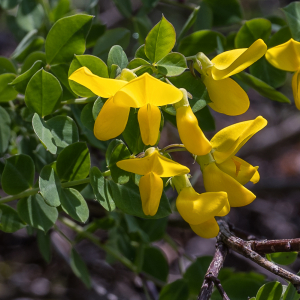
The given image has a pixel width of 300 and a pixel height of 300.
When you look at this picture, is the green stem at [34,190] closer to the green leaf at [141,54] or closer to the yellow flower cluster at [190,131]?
the yellow flower cluster at [190,131]

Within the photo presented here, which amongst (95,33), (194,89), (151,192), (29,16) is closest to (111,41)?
(95,33)

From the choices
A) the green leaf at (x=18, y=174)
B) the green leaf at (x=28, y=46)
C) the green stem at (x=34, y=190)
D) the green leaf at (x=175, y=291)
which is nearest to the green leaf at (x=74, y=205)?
the green stem at (x=34, y=190)

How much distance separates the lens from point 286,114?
105 inches

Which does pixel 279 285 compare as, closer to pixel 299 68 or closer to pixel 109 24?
pixel 299 68

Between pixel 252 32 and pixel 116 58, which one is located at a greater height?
pixel 116 58

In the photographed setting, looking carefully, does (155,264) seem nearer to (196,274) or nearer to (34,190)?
(196,274)

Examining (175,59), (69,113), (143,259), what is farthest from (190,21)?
(143,259)

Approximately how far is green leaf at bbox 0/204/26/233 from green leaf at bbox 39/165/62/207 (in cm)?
19

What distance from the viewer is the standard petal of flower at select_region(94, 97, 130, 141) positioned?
704 mm

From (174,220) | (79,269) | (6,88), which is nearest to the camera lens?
(6,88)

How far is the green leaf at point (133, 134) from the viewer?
0.82 meters

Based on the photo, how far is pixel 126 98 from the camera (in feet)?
2.18

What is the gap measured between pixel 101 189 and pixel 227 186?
272 mm

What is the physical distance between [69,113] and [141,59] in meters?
0.39
